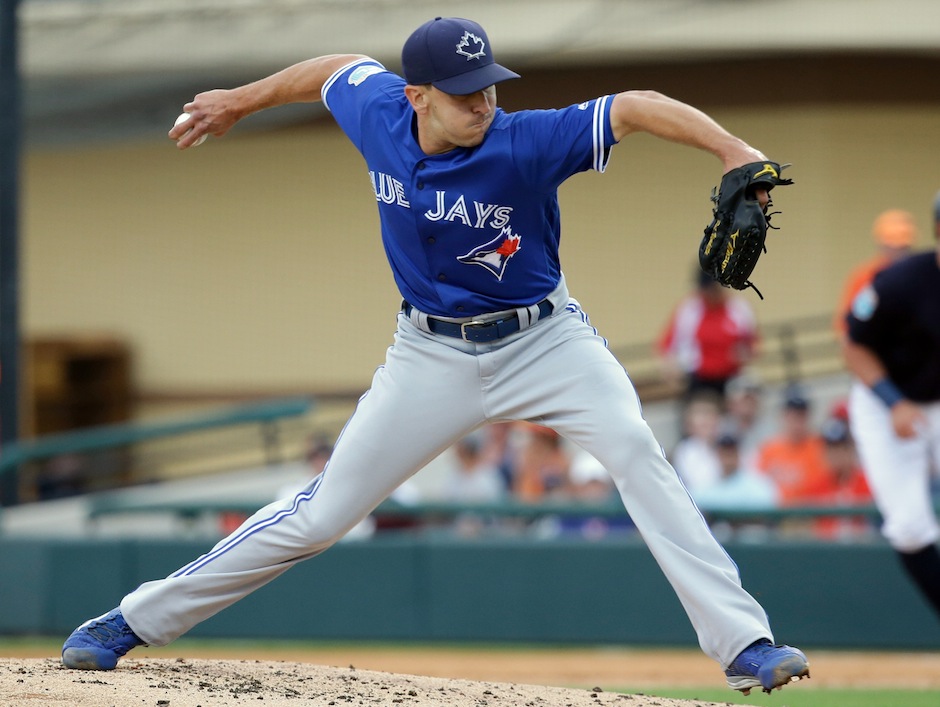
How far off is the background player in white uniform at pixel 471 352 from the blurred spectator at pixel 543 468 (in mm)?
5409

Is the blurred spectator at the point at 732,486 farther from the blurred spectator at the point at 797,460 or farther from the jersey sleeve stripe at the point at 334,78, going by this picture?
the jersey sleeve stripe at the point at 334,78

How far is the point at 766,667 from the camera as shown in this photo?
390cm

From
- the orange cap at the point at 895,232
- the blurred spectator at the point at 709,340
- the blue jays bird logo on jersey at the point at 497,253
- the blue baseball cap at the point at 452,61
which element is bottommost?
the blurred spectator at the point at 709,340

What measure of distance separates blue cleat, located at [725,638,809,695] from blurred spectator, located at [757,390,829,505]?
521 centimetres

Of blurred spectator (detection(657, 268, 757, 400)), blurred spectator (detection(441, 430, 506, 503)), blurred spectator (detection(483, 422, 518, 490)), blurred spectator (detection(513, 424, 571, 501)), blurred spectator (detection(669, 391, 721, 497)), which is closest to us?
blurred spectator (detection(669, 391, 721, 497))

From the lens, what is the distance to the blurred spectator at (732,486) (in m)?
8.80

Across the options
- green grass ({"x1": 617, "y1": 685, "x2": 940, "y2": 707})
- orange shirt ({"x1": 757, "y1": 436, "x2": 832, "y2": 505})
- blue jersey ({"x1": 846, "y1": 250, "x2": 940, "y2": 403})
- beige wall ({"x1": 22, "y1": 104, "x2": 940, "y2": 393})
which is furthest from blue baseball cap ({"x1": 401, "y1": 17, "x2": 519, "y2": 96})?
beige wall ({"x1": 22, "y1": 104, "x2": 940, "y2": 393})

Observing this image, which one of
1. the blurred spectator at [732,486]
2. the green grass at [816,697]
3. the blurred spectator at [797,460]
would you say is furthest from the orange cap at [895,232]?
the green grass at [816,697]

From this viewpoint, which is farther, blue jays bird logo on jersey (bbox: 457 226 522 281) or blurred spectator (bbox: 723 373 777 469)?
blurred spectator (bbox: 723 373 777 469)

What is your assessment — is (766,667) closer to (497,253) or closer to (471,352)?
(471,352)

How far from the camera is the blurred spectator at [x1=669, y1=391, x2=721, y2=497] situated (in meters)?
9.08

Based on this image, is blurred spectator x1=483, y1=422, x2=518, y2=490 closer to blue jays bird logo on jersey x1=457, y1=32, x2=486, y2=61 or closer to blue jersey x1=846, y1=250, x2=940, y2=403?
blue jersey x1=846, y1=250, x2=940, y2=403

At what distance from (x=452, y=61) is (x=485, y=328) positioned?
80 cm

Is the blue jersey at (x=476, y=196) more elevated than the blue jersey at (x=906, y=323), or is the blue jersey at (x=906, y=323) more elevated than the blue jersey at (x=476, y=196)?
the blue jersey at (x=476, y=196)
